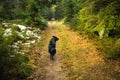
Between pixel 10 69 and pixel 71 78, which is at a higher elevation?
pixel 10 69

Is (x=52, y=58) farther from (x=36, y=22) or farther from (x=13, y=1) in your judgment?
(x=13, y=1)

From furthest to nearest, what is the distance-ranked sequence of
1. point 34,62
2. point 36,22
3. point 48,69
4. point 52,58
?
point 36,22, point 52,58, point 34,62, point 48,69

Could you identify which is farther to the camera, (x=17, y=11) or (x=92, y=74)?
(x=17, y=11)

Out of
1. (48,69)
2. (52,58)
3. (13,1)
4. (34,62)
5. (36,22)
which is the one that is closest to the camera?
(48,69)

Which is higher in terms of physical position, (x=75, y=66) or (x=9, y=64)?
(x=9, y=64)

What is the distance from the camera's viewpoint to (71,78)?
11.4 meters

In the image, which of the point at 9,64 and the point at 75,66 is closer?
the point at 9,64

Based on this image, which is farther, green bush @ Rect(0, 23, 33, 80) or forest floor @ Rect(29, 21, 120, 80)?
forest floor @ Rect(29, 21, 120, 80)

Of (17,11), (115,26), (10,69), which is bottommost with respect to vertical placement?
(10,69)

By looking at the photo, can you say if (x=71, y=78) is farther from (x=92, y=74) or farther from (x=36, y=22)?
(x=36, y=22)

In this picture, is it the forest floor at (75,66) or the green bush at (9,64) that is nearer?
the green bush at (9,64)

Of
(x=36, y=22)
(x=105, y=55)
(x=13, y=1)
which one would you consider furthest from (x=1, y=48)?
(x=13, y=1)

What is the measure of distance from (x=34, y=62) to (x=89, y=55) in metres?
4.10

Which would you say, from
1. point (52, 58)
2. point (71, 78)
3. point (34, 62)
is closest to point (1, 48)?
point (71, 78)
